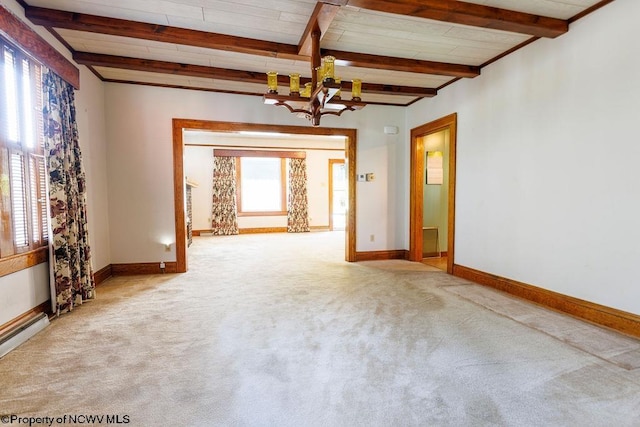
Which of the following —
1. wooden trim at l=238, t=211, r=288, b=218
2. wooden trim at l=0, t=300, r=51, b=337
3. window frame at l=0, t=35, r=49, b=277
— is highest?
window frame at l=0, t=35, r=49, b=277

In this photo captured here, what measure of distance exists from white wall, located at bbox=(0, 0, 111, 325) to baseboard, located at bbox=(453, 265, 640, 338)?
475cm

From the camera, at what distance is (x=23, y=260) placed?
8.87 feet

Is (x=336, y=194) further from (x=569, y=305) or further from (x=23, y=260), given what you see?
(x=23, y=260)

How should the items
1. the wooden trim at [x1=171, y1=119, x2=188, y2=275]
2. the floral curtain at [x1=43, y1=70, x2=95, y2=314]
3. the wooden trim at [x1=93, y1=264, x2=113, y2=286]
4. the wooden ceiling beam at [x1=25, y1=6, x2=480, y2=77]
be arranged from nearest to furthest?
1. the wooden ceiling beam at [x1=25, y1=6, x2=480, y2=77]
2. the floral curtain at [x1=43, y1=70, x2=95, y2=314]
3. the wooden trim at [x1=93, y1=264, x2=113, y2=286]
4. the wooden trim at [x1=171, y1=119, x2=188, y2=275]

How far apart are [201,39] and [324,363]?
3.12 m

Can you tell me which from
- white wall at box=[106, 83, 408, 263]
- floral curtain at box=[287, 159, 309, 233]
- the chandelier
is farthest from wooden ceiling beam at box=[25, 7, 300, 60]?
floral curtain at box=[287, 159, 309, 233]

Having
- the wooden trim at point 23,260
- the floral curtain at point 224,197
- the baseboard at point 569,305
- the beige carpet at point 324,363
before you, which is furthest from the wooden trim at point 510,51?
the floral curtain at point 224,197

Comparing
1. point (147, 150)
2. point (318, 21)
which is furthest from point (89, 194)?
point (318, 21)

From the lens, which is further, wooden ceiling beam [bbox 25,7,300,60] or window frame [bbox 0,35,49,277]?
wooden ceiling beam [bbox 25,7,300,60]

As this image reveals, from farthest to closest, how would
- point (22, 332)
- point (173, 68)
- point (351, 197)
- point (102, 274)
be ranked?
point (351, 197) → point (102, 274) → point (173, 68) → point (22, 332)

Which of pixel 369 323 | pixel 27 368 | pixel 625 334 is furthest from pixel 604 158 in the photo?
pixel 27 368

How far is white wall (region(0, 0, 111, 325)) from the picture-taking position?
2.58 metres

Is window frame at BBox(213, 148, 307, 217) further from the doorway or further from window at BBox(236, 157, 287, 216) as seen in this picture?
the doorway

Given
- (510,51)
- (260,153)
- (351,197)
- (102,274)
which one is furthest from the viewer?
(260,153)
